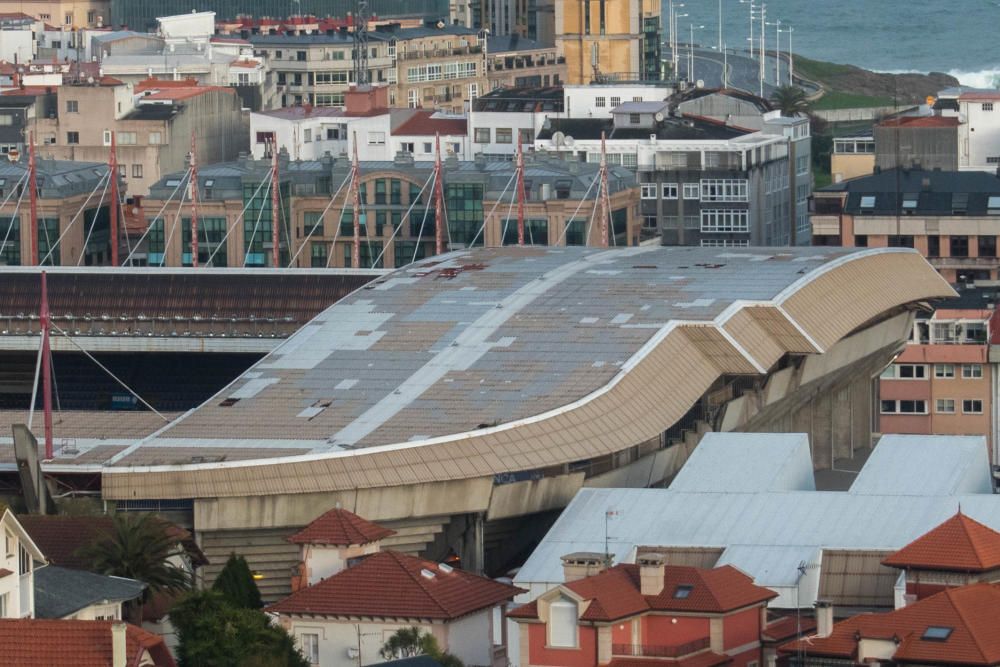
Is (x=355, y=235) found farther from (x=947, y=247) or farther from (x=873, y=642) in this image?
(x=873, y=642)

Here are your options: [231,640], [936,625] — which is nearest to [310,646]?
[231,640]

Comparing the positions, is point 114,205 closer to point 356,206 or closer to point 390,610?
point 356,206

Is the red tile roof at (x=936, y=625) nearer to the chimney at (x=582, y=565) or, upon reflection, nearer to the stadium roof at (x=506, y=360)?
the chimney at (x=582, y=565)

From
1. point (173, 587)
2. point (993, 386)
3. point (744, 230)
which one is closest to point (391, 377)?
point (173, 587)

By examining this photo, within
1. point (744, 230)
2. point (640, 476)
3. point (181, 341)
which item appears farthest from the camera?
point (744, 230)

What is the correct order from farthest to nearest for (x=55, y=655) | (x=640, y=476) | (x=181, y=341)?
(x=181, y=341) < (x=640, y=476) < (x=55, y=655)

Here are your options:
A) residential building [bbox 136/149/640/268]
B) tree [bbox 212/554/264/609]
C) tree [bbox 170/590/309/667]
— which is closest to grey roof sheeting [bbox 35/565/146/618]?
tree [bbox 170/590/309/667]
